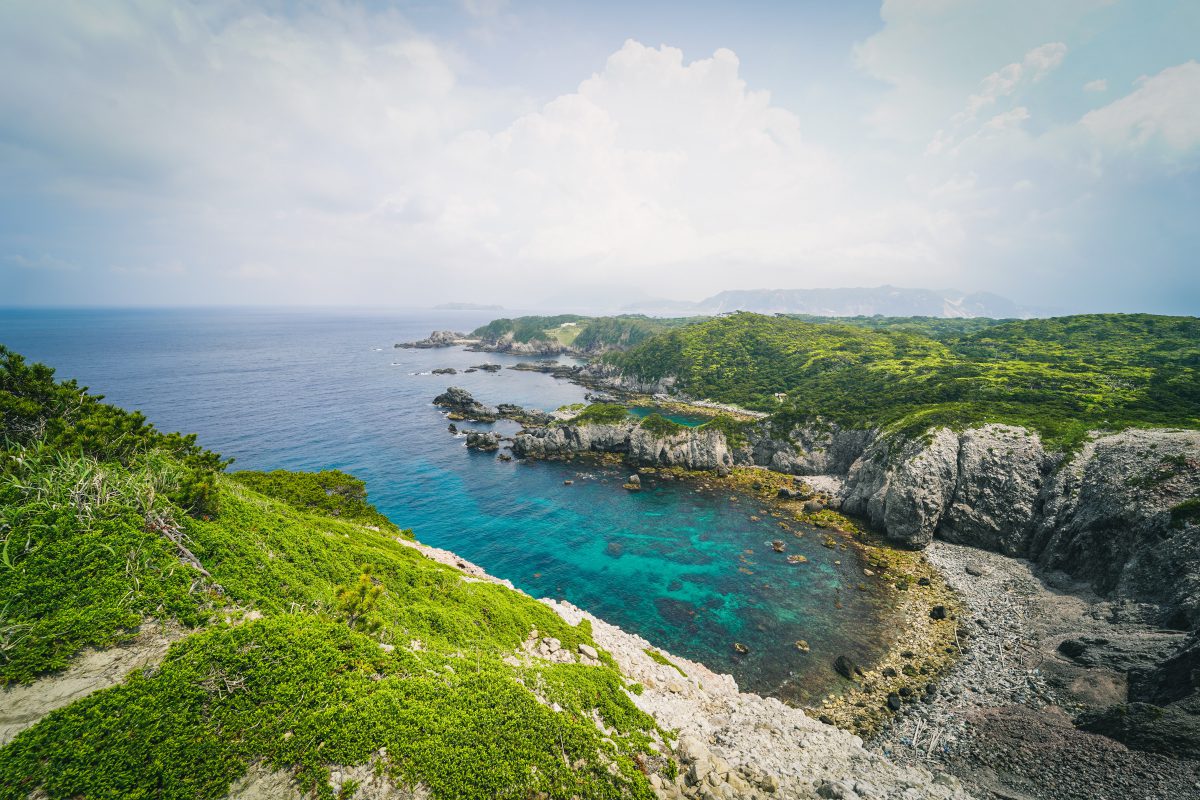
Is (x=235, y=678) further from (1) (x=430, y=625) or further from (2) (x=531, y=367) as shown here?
(2) (x=531, y=367)

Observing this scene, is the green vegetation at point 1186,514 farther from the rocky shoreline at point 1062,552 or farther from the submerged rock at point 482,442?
the submerged rock at point 482,442

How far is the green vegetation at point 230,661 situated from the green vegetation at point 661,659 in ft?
28.1

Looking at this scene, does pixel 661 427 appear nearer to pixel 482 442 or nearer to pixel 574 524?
pixel 574 524

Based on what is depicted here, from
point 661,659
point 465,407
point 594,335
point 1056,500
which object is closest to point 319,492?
point 661,659

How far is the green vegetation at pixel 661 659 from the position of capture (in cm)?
2292

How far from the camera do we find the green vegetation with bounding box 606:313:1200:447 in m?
44.4

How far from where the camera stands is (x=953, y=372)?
67.6 meters

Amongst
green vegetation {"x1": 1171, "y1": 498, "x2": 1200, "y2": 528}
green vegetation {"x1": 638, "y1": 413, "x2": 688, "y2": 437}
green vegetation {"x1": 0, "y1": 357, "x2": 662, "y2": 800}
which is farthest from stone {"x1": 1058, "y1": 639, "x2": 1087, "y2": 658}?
green vegetation {"x1": 638, "y1": 413, "x2": 688, "y2": 437}

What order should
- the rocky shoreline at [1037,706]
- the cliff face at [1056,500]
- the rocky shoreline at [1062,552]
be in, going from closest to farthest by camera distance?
the rocky shoreline at [1037,706]
the rocky shoreline at [1062,552]
the cliff face at [1056,500]

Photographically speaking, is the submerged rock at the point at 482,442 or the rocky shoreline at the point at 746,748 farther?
the submerged rock at the point at 482,442

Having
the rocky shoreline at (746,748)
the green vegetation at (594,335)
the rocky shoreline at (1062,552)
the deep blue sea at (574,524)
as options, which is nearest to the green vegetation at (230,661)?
the rocky shoreline at (746,748)

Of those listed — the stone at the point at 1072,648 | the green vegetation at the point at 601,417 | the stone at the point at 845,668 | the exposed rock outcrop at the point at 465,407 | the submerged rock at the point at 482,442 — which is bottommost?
the stone at the point at 845,668

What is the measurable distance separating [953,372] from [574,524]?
226ft

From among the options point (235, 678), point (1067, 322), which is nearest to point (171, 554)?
point (235, 678)
